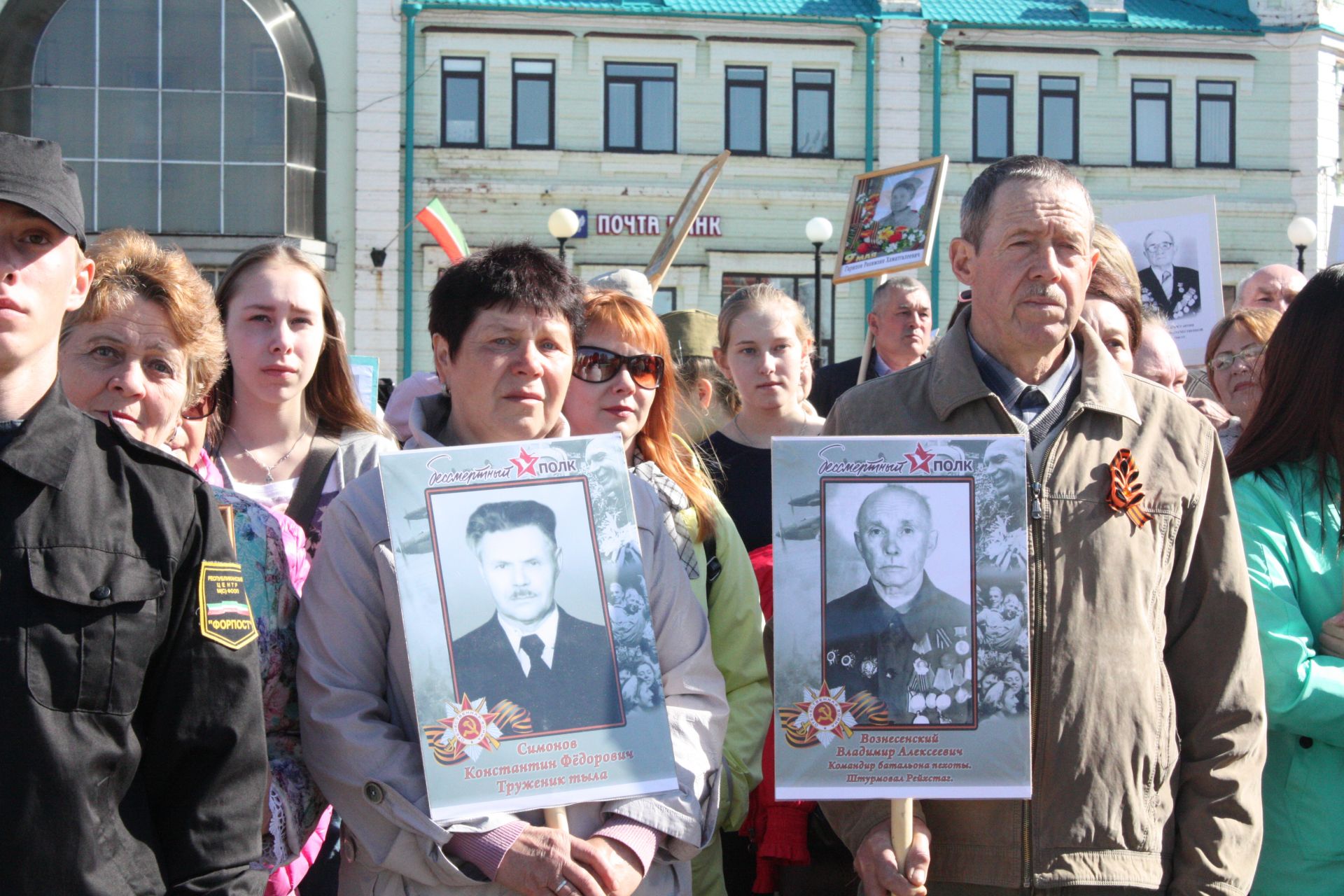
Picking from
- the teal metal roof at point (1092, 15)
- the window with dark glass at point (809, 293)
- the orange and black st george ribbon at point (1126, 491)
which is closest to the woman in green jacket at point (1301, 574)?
the orange and black st george ribbon at point (1126, 491)

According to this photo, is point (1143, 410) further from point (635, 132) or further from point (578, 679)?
point (635, 132)

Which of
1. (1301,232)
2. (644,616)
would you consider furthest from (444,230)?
(1301,232)

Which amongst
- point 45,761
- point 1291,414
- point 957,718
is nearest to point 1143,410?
point 1291,414

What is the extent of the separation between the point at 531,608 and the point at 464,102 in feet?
65.6

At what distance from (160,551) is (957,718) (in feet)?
4.82

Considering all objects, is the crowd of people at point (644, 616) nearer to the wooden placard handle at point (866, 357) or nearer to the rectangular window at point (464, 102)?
the wooden placard handle at point (866, 357)

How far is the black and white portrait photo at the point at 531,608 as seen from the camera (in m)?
2.43

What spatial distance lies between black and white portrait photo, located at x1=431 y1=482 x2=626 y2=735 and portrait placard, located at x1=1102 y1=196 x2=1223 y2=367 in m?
5.84

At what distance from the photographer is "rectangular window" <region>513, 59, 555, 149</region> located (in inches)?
841

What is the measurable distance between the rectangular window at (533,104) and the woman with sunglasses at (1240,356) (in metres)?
17.4

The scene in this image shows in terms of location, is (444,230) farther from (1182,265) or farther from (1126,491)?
(1126,491)

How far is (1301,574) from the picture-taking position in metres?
3.03

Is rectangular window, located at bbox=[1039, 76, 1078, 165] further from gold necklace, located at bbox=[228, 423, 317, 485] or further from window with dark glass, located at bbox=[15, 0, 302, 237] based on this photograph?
gold necklace, located at bbox=[228, 423, 317, 485]

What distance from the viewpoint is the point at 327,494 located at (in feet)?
11.3
